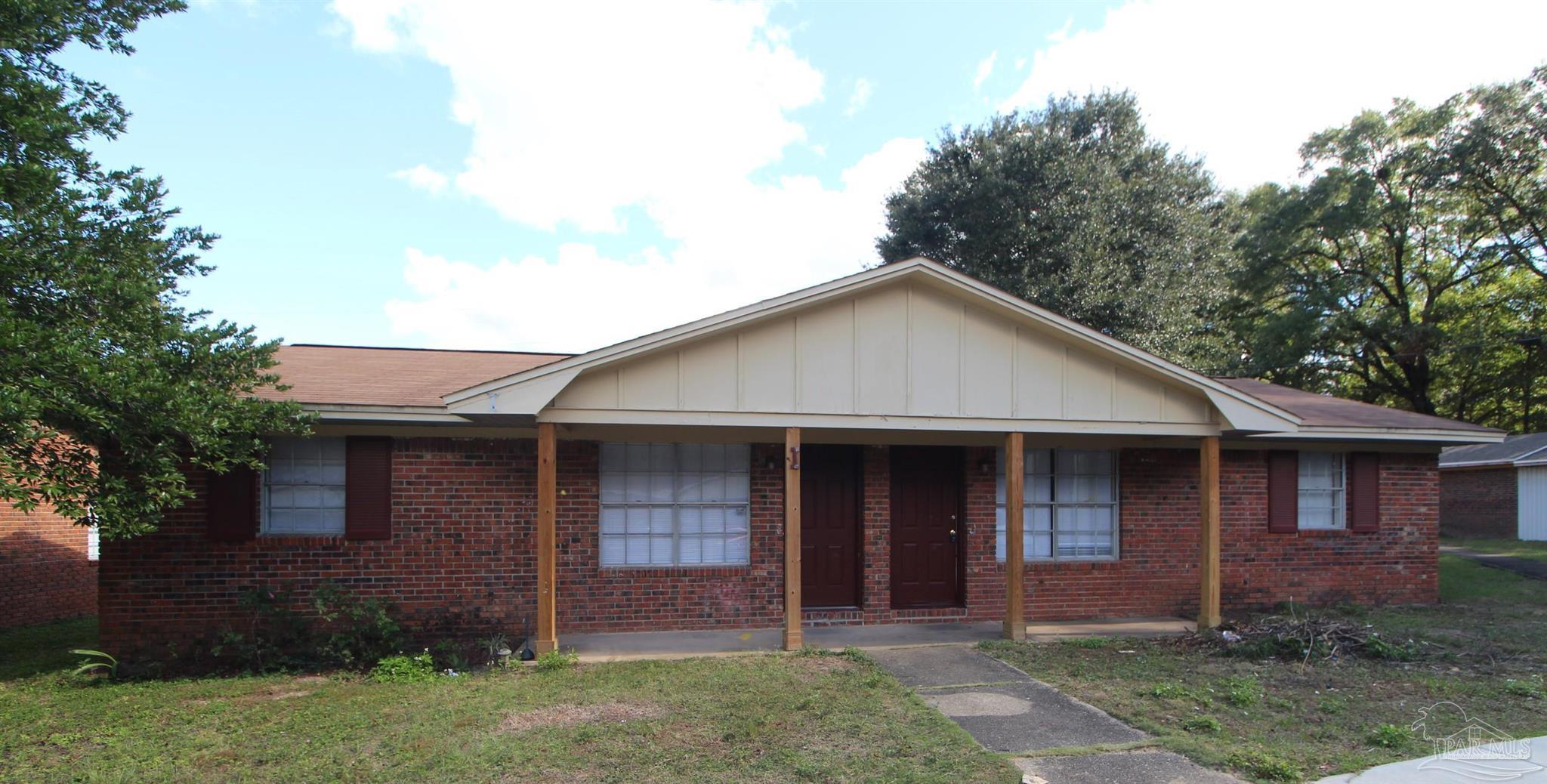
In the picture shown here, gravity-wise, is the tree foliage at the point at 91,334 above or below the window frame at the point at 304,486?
above

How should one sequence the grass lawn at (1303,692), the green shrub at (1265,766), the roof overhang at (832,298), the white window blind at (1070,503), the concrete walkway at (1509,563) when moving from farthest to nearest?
the concrete walkway at (1509,563), the white window blind at (1070,503), the roof overhang at (832,298), the grass lawn at (1303,692), the green shrub at (1265,766)

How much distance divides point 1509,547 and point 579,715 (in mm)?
23485

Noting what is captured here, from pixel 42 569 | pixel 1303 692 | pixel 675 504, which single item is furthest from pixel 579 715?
pixel 42 569

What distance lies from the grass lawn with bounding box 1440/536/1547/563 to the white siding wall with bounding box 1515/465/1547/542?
67cm

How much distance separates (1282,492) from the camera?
10.8m

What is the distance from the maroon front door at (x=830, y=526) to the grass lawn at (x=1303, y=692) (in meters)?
2.11

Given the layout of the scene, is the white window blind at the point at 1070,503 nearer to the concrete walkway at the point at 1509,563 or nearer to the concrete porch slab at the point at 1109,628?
the concrete porch slab at the point at 1109,628

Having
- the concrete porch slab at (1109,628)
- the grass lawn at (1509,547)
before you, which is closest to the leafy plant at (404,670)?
the concrete porch slab at (1109,628)

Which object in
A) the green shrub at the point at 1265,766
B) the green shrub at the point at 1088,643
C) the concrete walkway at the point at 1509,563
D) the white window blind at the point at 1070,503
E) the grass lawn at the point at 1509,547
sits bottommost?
the grass lawn at the point at 1509,547

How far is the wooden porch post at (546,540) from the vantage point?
7.75m

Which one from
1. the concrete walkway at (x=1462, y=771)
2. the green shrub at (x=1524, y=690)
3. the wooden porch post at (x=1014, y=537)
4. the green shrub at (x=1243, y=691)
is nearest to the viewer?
the concrete walkway at (x=1462, y=771)

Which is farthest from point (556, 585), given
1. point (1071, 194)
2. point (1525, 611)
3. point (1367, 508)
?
point (1071, 194)

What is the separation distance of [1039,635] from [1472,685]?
11.7 ft

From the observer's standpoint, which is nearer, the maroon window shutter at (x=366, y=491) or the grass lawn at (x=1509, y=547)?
the maroon window shutter at (x=366, y=491)
